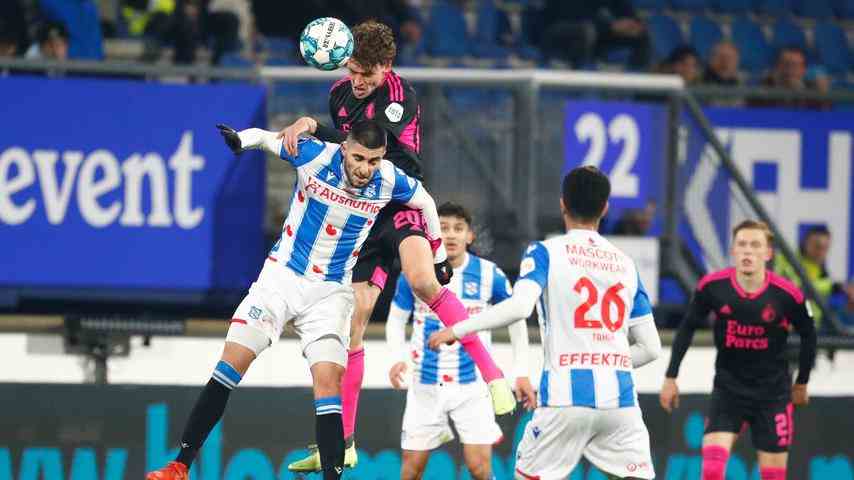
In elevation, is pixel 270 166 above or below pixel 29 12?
below

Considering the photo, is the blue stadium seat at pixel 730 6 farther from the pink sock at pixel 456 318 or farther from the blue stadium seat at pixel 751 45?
the pink sock at pixel 456 318

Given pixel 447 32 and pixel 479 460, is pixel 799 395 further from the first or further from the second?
pixel 447 32

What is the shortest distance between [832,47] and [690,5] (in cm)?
148

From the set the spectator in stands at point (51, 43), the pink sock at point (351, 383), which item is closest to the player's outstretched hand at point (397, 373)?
the pink sock at point (351, 383)

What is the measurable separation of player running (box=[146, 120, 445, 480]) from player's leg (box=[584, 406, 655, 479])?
4.55 ft

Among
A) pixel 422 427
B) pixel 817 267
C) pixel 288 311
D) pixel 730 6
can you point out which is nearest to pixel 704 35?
pixel 730 6

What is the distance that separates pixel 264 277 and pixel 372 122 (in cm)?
99

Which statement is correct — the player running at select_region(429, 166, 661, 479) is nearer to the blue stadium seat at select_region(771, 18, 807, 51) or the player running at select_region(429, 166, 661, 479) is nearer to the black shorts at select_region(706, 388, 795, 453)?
the black shorts at select_region(706, 388, 795, 453)

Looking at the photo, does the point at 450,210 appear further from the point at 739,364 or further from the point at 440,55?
the point at 440,55

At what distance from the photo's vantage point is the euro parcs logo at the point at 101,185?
11031 mm

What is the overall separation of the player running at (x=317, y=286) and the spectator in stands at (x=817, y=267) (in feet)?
15.8

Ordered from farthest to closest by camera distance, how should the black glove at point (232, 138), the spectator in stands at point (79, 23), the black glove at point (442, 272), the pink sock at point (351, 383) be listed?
the spectator in stands at point (79, 23), the pink sock at point (351, 383), the black glove at point (442, 272), the black glove at point (232, 138)

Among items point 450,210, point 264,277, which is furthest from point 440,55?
point 264,277

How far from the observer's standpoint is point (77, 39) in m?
12.0
